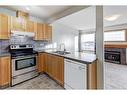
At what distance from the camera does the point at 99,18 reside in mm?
2295

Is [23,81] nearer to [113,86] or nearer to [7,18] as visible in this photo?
[7,18]

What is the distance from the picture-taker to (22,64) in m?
3.28

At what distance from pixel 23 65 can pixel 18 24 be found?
1302 mm

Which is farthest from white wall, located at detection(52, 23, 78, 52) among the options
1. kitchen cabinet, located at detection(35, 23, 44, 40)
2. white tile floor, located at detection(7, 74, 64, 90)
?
white tile floor, located at detection(7, 74, 64, 90)

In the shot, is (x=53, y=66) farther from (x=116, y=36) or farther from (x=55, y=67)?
(x=116, y=36)

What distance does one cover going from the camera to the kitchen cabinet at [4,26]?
3.03 m

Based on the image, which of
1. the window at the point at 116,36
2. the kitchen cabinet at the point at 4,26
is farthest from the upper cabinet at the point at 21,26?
the window at the point at 116,36

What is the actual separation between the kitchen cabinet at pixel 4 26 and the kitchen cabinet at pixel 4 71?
688mm

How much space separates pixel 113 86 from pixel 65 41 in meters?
3.55

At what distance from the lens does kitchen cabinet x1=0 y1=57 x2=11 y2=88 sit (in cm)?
278

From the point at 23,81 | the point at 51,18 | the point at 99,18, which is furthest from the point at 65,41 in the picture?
the point at 99,18

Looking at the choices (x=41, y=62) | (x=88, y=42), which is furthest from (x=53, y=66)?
(x=88, y=42)

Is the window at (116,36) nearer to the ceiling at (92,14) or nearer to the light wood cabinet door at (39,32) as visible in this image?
the ceiling at (92,14)

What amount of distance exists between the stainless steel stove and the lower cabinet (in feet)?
1.13
